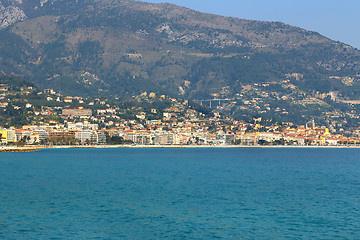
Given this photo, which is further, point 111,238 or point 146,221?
point 146,221

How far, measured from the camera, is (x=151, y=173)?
9300cm

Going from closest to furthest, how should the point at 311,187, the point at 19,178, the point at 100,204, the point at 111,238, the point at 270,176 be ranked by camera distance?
the point at 111,238
the point at 100,204
the point at 311,187
the point at 19,178
the point at 270,176

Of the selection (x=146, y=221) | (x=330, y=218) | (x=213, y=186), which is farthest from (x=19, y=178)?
(x=330, y=218)

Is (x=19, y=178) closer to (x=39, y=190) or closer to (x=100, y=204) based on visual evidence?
(x=39, y=190)

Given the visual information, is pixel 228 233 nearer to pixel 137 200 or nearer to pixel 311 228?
pixel 311 228

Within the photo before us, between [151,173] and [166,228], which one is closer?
[166,228]

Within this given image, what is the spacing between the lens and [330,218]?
48312mm

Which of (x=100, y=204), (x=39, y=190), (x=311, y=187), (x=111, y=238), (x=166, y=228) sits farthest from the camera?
(x=311, y=187)

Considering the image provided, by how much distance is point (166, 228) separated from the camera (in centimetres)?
4412

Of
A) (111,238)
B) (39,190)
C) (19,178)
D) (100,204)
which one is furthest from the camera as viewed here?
(19,178)

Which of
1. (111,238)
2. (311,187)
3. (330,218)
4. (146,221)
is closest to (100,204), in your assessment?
(146,221)

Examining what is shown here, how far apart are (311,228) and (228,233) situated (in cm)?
577

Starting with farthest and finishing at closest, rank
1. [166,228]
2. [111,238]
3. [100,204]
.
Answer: [100,204] < [166,228] < [111,238]

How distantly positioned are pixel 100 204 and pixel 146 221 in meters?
9.30
